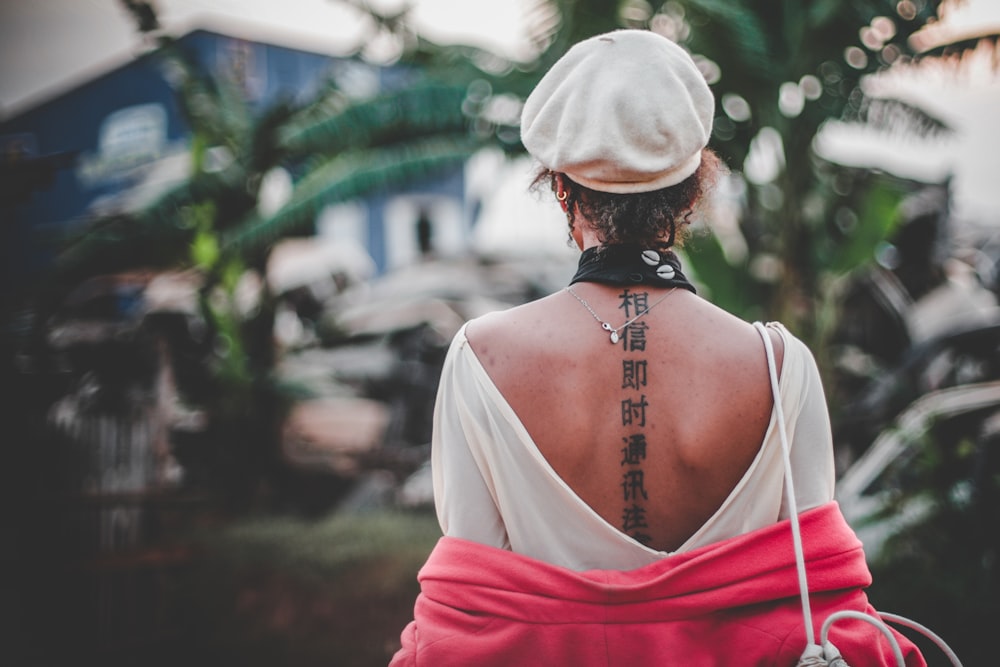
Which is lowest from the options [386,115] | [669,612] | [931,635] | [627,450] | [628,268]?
[931,635]

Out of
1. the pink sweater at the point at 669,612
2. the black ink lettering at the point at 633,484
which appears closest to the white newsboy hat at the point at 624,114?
the black ink lettering at the point at 633,484

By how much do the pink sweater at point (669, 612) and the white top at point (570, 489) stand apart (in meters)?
0.07

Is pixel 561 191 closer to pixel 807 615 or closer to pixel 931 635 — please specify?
pixel 807 615

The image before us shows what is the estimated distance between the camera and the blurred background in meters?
4.54

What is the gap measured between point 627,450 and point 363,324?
24.8 feet

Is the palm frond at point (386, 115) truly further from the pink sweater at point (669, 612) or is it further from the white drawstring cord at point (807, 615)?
the pink sweater at point (669, 612)

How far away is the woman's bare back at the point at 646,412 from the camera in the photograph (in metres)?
1.46

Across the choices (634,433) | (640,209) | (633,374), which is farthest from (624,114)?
(634,433)

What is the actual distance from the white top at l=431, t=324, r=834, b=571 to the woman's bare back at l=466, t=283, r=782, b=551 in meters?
0.03

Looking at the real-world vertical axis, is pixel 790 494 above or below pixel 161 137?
below

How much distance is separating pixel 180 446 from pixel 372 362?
7.41 feet

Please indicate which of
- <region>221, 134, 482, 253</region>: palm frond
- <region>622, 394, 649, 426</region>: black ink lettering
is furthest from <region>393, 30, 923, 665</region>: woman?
<region>221, 134, 482, 253</region>: palm frond

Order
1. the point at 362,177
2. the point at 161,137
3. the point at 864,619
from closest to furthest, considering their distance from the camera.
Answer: the point at 864,619 < the point at 362,177 < the point at 161,137

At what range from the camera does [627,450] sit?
4.81ft
